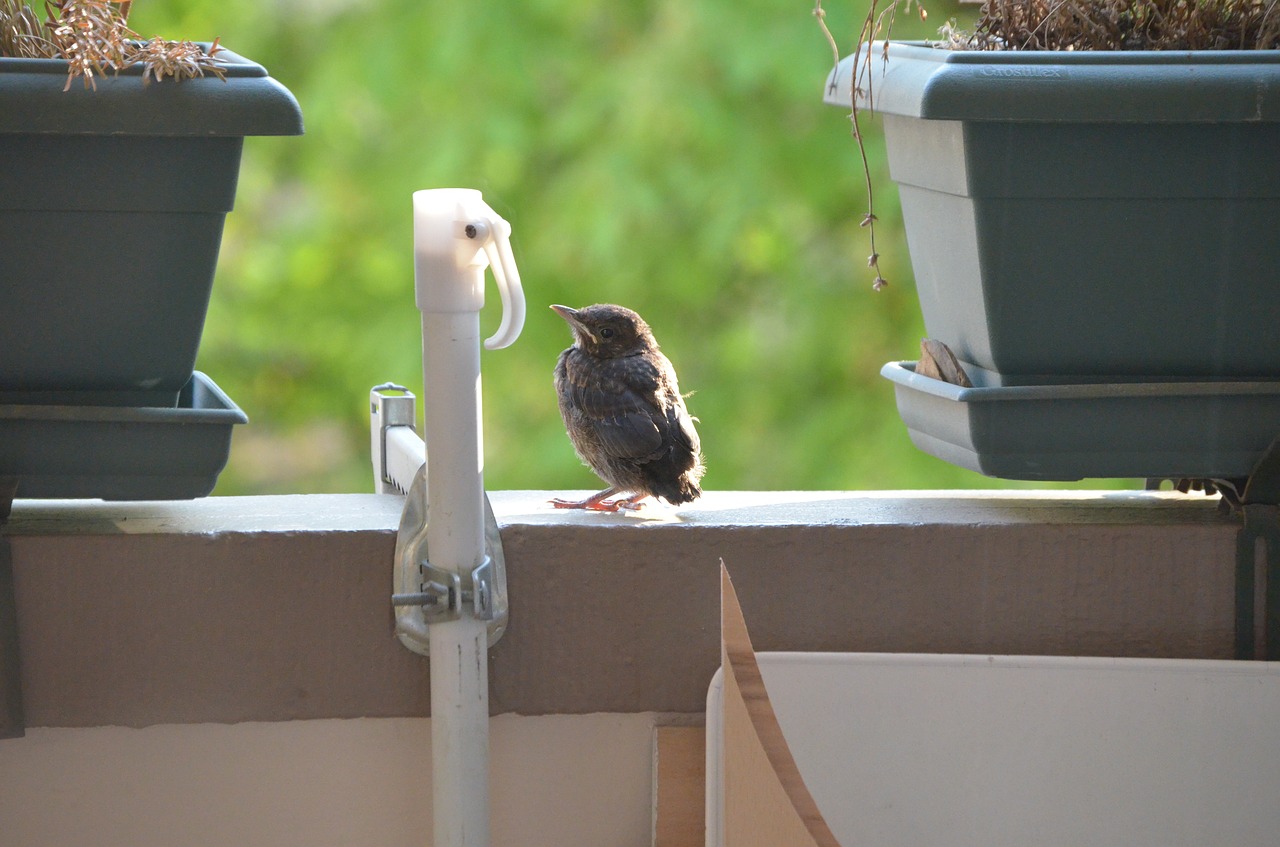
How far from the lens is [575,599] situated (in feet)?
3.79

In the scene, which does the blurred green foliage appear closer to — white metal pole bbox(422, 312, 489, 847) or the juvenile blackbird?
the juvenile blackbird

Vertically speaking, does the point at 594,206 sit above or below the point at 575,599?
above

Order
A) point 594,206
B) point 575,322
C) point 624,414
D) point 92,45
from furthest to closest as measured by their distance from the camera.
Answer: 1. point 594,206
2. point 575,322
3. point 624,414
4. point 92,45

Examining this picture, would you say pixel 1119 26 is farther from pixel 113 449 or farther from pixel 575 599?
pixel 113 449

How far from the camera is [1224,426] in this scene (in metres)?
1.14

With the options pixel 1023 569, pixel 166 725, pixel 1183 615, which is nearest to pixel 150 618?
pixel 166 725

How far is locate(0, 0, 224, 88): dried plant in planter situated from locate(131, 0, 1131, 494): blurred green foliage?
4.69 feet

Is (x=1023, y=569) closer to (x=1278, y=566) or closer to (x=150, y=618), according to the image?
(x=1278, y=566)

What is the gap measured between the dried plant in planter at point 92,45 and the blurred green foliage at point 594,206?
143 centimetres

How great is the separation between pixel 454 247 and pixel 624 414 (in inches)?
10.8

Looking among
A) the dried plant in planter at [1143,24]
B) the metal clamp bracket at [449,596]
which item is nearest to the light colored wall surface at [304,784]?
the metal clamp bracket at [449,596]

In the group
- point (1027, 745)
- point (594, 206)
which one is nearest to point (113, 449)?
point (1027, 745)

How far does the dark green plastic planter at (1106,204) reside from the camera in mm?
1029

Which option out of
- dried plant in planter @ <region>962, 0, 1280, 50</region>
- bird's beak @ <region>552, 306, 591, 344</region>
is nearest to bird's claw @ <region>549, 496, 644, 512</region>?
bird's beak @ <region>552, 306, 591, 344</region>
